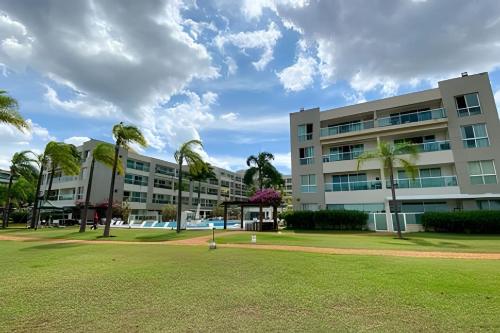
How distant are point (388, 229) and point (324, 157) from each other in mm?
10791

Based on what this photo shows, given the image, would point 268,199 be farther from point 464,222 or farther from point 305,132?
point 464,222

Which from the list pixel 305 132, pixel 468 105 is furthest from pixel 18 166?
pixel 468 105

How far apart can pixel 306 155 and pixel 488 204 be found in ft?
58.9

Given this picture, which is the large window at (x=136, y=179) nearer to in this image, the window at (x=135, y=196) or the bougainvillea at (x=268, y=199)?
the window at (x=135, y=196)

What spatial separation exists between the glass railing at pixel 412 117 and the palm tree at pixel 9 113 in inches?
1235

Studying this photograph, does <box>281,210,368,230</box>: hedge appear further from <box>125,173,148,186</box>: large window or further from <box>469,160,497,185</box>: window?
<box>125,173,148,186</box>: large window

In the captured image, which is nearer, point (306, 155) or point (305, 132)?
point (306, 155)

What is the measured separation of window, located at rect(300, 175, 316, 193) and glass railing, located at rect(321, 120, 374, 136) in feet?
18.0

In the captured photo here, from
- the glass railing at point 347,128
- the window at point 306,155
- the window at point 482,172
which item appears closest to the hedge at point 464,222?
the window at point 482,172

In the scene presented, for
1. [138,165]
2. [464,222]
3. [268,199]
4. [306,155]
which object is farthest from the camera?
[138,165]

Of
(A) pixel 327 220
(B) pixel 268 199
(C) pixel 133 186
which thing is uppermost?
(C) pixel 133 186

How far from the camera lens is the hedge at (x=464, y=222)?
22.0 metres

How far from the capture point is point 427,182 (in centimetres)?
2819

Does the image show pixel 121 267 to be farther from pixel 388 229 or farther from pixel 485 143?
pixel 485 143
